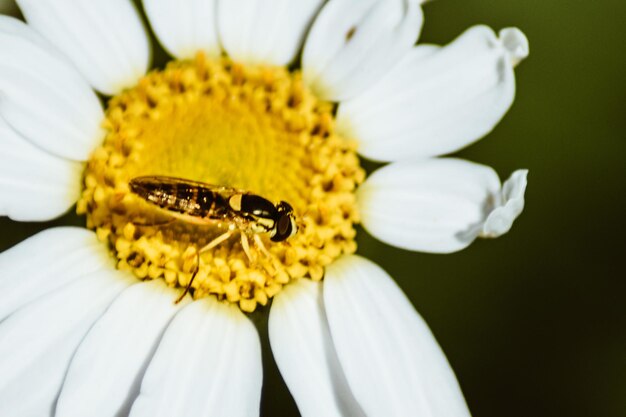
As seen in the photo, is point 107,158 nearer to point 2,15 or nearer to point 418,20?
point 2,15

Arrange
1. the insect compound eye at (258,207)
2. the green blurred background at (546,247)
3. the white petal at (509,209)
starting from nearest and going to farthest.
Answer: the white petal at (509,209)
the insect compound eye at (258,207)
the green blurred background at (546,247)

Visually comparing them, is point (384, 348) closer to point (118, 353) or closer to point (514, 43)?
point (118, 353)

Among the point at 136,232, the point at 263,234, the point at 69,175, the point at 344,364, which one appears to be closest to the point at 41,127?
the point at 69,175

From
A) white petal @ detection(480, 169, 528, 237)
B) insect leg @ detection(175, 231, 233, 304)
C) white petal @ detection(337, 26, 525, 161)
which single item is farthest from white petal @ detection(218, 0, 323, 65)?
white petal @ detection(480, 169, 528, 237)

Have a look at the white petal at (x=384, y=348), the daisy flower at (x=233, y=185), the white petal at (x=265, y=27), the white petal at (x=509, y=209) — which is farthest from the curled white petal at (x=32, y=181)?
the white petal at (x=509, y=209)

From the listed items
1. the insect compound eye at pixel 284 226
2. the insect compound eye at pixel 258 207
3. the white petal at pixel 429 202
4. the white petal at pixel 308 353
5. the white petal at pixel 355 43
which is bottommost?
the white petal at pixel 308 353

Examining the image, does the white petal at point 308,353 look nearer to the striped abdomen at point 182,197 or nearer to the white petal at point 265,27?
the striped abdomen at point 182,197

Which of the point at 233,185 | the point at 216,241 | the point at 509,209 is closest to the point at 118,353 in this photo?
the point at 216,241
